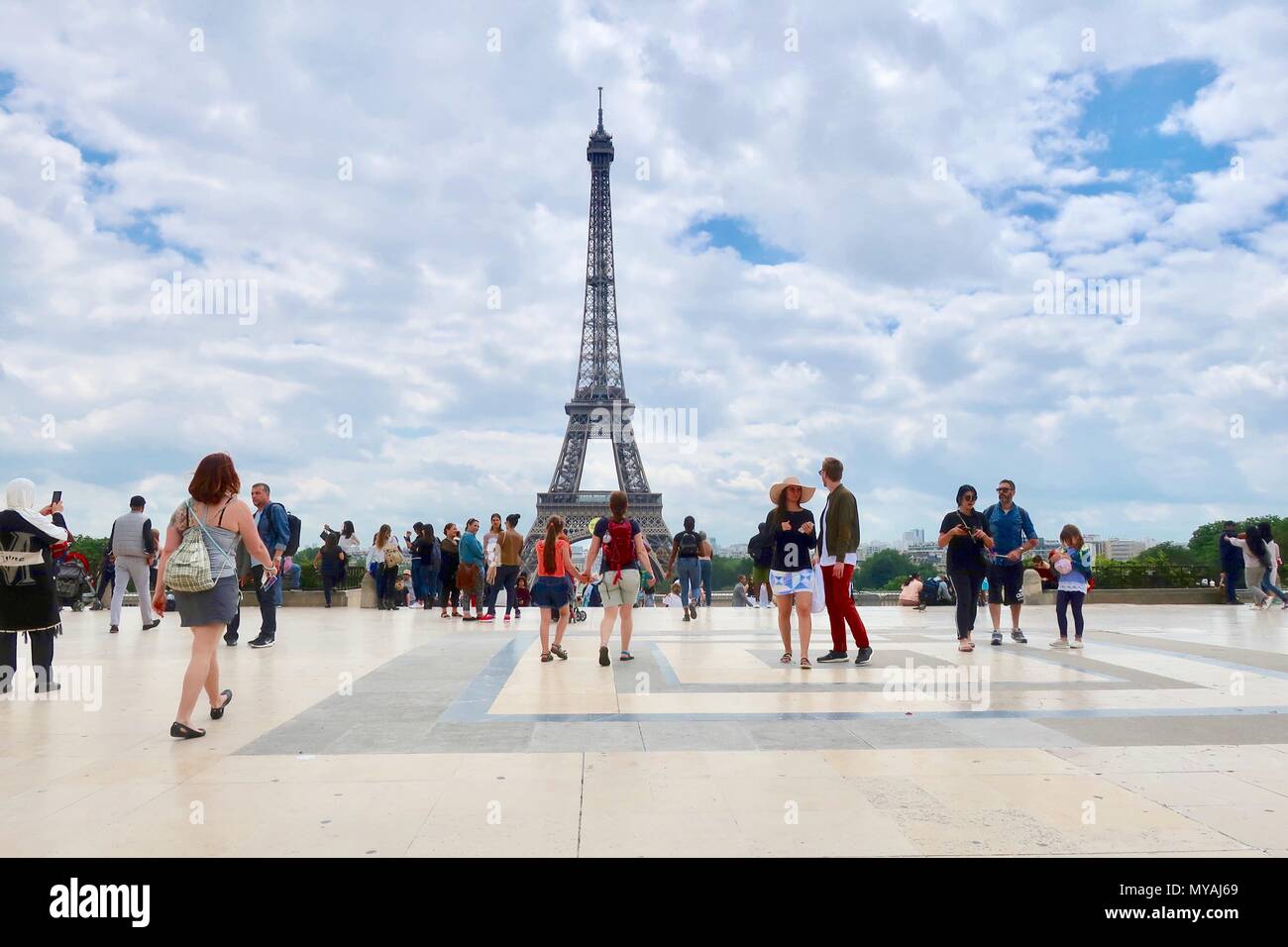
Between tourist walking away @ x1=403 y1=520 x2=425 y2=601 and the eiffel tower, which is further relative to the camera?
the eiffel tower

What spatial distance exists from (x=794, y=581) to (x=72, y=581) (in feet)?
50.6

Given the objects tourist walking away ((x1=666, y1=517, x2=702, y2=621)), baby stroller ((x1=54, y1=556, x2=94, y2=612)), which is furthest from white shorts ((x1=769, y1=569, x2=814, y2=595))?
baby stroller ((x1=54, y1=556, x2=94, y2=612))

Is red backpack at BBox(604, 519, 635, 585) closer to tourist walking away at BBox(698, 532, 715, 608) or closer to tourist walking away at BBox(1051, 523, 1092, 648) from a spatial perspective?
tourist walking away at BBox(1051, 523, 1092, 648)

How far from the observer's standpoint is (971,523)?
419 inches

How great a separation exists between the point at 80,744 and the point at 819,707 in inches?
185

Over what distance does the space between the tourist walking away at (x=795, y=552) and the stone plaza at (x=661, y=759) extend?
619 millimetres

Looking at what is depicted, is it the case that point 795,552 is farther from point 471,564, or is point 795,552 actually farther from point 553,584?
point 471,564

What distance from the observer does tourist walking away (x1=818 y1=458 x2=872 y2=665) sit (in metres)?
9.32

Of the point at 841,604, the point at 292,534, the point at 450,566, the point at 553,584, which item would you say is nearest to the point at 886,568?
the point at 450,566

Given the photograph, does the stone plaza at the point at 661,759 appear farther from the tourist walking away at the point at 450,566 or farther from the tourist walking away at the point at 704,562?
the tourist walking away at the point at 704,562

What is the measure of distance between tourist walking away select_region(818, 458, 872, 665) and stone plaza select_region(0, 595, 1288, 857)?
46 cm

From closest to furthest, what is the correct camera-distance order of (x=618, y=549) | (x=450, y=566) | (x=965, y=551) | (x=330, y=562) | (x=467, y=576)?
1. (x=618, y=549)
2. (x=965, y=551)
3. (x=467, y=576)
4. (x=450, y=566)
5. (x=330, y=562)

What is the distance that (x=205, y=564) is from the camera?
6.06 metres
